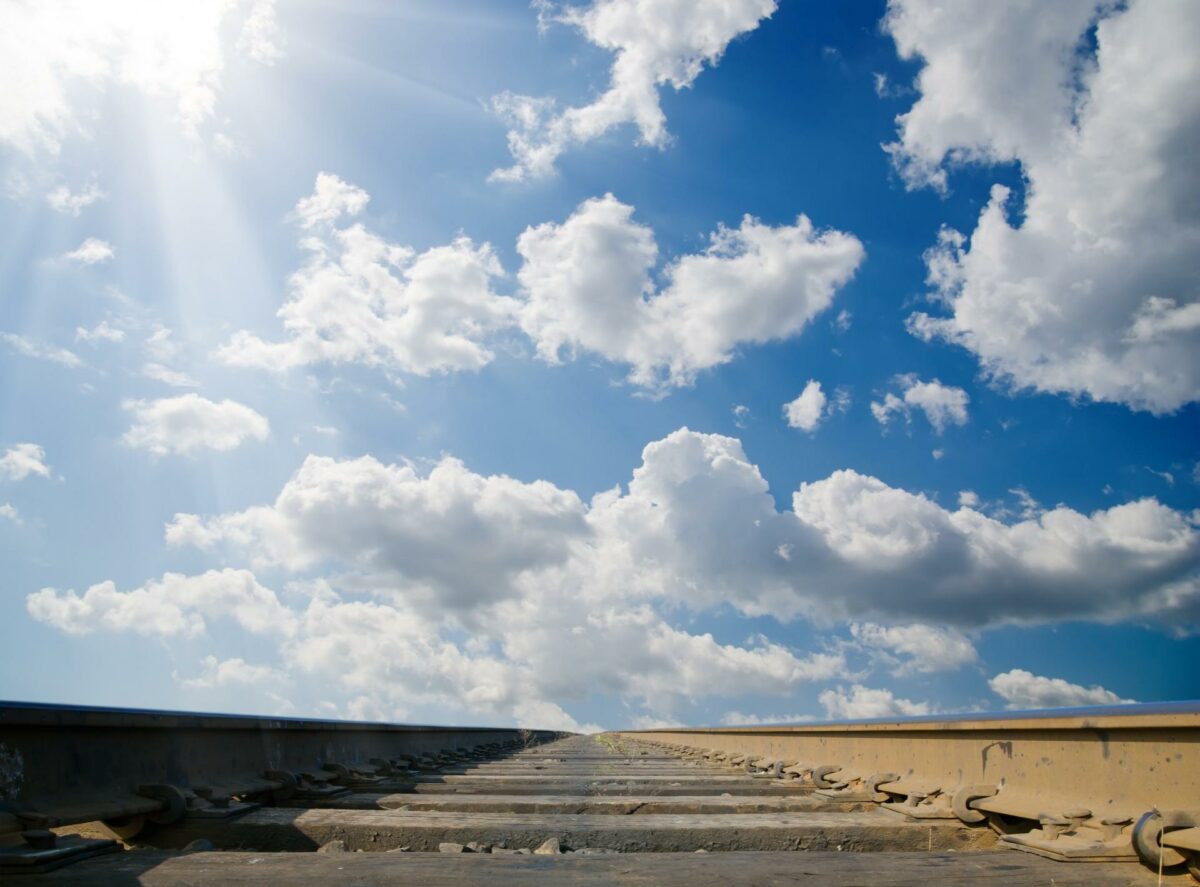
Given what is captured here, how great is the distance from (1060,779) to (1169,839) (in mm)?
903

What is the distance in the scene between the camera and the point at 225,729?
443cm

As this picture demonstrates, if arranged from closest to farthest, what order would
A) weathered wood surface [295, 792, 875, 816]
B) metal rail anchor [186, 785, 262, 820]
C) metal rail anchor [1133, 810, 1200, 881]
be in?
metal rail anchor [1133, 810, 1200, 881] < metal rail anchor [186, 785, 262, 820] < weathered wood surface [295, 792, 875, 816]

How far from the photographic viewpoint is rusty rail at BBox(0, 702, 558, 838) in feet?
9.63

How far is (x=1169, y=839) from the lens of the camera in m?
2.30

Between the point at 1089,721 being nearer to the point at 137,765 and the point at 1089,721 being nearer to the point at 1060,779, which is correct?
the point at 1060,779

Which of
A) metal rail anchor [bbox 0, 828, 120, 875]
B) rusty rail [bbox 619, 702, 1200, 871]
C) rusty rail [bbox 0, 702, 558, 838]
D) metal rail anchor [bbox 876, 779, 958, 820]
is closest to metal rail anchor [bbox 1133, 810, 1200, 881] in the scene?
rusty rail [bbox 619, 702, 1200, 871]

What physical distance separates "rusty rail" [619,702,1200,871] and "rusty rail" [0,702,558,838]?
3.06 meters

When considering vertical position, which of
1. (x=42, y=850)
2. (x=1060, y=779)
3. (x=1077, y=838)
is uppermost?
(x=1060, y=779)

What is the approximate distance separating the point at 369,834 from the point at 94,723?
117cm

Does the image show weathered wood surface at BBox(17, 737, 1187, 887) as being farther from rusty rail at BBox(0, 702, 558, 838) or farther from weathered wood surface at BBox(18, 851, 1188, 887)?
rusty rail at BBox(0, 702, 558, 838)

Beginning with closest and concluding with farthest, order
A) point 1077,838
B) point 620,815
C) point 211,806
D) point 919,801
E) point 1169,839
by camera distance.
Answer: point 1169,839
point 1077,838
point 211,806
point 919,801
point 620,815

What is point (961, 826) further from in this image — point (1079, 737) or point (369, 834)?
point (369, 834)

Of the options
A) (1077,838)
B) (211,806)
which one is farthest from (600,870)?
(211,806)

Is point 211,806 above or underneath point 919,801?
underneath
